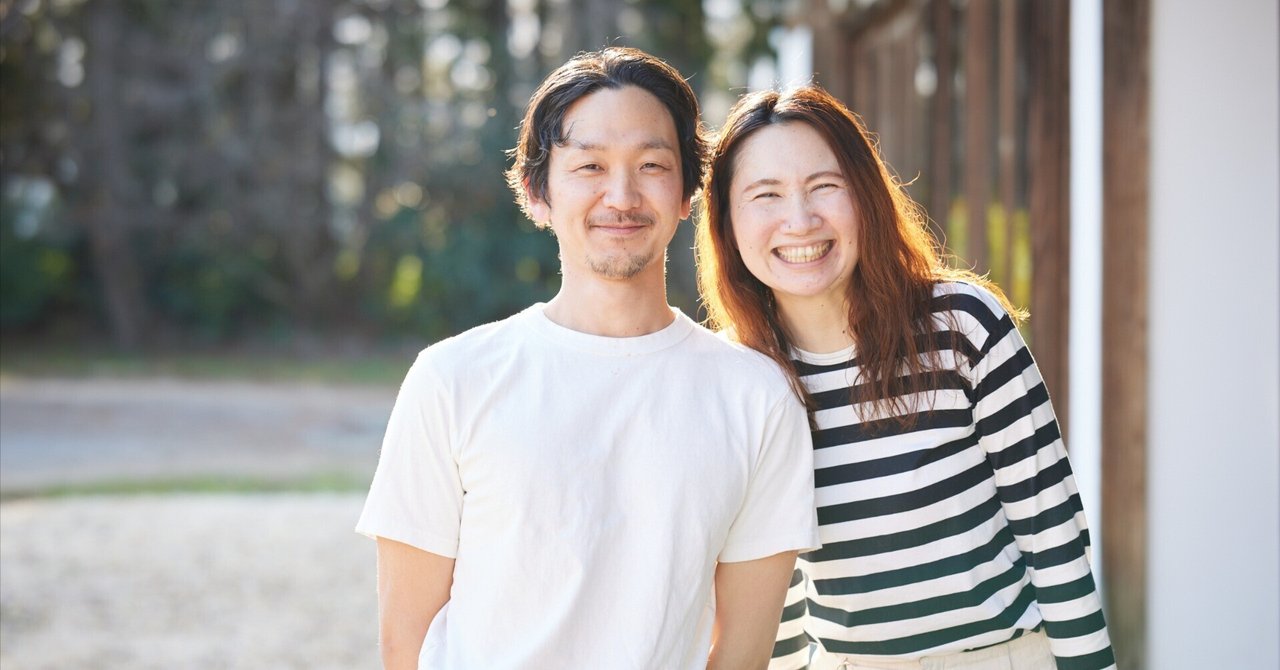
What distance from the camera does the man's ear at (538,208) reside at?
2121 millimetres

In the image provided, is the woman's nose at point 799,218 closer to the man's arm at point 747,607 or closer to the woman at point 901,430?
the woman at point 901,430

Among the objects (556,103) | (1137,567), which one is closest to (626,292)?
(556,103)

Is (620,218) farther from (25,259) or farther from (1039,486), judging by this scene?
(25,259)

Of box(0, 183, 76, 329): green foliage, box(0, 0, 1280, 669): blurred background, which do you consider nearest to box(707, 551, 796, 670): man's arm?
box(0, 0, 1280, 669): blurred background

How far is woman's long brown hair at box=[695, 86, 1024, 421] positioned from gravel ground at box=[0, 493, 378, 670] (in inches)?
118

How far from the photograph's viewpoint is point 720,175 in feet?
7.32

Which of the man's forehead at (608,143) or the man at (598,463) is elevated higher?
the man's forehead at (608,143)

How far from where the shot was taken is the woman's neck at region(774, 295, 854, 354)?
85.3 inches

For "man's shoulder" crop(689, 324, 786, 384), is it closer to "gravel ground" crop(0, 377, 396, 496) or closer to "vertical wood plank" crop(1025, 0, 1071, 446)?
"vertical wood plank" crop(1025, 0, 1071, 446)

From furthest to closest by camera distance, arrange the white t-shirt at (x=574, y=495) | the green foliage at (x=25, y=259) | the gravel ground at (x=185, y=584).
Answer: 1. the green foliage at (x=25, y=259)
2. the gravel ground at (x=185, y=584)
3. the white t-shirt at (x=574, y=495)

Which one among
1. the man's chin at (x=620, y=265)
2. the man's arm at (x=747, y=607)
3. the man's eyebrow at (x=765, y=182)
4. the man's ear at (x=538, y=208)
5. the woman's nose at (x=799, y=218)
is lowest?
the man's arm at (x=747, y=607)

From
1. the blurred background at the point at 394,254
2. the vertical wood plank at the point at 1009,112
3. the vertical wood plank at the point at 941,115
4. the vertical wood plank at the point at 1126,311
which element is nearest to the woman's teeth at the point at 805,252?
the blurred background at the point at 394,254

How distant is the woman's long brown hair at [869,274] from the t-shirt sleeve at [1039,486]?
10 centimetres

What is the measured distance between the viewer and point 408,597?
194cm
